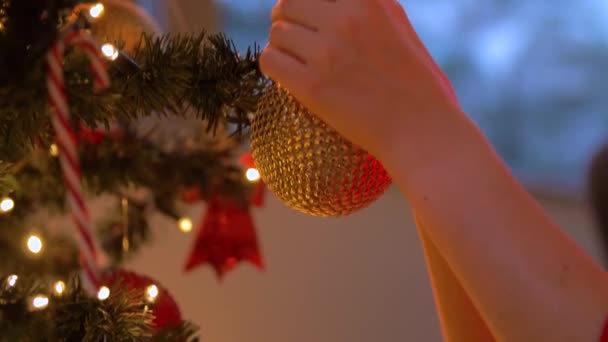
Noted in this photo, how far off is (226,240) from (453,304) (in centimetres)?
51

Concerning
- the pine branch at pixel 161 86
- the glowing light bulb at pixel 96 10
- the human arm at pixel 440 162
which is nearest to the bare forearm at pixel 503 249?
the human arm at pixel 440 162

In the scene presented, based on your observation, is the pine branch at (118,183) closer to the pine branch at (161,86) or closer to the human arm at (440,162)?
the pine branch at (161,86)

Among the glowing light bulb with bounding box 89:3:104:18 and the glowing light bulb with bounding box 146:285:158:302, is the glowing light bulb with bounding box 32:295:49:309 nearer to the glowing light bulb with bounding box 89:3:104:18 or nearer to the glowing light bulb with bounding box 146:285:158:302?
the glowing light bulb with bounding box 146:285:158:302

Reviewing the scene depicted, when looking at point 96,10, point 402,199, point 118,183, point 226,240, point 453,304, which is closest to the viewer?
point 453,304

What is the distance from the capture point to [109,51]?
0.45 metres

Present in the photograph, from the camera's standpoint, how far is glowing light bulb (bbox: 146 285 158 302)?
1.60ft

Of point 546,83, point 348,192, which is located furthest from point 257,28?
point 348,192

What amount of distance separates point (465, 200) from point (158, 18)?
3.65 feet

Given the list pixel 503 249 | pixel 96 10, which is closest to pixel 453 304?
pixel 503 249

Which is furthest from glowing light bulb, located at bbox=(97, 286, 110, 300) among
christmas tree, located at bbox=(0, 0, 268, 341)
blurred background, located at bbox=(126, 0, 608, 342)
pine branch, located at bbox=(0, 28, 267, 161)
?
blurred background, located at bbox=(126, 0, 608, 342)

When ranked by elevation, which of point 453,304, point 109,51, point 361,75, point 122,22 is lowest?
point 453,304

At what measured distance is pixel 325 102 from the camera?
0.34 m

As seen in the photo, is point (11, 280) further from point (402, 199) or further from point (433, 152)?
point (402, 199)

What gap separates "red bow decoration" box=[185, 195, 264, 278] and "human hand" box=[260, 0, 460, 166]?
540 millimetres
